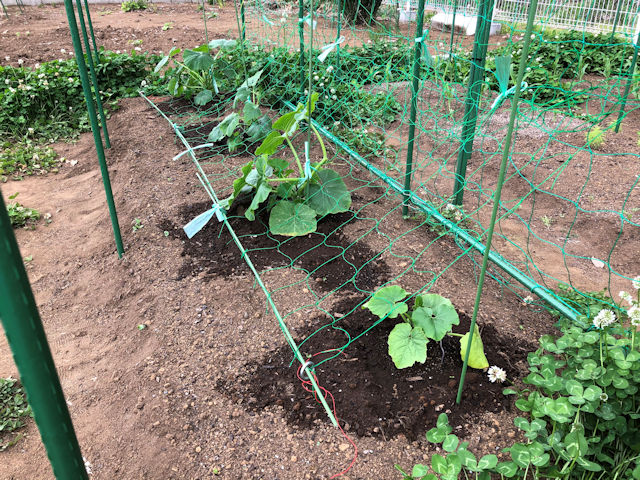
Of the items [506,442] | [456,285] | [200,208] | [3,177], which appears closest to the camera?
[506,442]

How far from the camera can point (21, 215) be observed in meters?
3.23

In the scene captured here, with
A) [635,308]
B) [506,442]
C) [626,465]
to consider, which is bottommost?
[506,442]

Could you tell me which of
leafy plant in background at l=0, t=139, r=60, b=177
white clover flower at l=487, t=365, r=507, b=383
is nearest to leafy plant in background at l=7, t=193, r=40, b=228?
leafy plant in background at l=0, t=139, r=60, b=177

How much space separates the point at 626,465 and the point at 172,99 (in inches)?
188

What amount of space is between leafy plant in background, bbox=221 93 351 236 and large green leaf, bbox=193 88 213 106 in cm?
192

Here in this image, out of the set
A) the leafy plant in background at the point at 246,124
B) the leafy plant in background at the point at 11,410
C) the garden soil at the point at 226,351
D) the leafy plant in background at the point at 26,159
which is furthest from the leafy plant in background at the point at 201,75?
the leafy plant in background at the point at 11,410

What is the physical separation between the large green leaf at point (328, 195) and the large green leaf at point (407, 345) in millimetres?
1090

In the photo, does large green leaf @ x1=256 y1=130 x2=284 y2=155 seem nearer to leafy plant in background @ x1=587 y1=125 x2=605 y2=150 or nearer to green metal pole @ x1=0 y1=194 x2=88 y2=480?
green metal pole @ x1=0 y1=194 x2=88 y2=480

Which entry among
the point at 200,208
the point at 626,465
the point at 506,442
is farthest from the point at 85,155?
the point at 626,465

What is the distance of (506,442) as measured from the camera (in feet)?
5.22

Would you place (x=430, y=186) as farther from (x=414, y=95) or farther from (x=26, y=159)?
(x=26, y=159)

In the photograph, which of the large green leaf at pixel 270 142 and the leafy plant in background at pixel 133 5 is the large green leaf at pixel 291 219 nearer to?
the large green leaf at pixel 270 142

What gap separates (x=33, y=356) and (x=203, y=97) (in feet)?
13.7

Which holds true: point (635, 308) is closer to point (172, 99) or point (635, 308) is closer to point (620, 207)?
point (620, 207)
